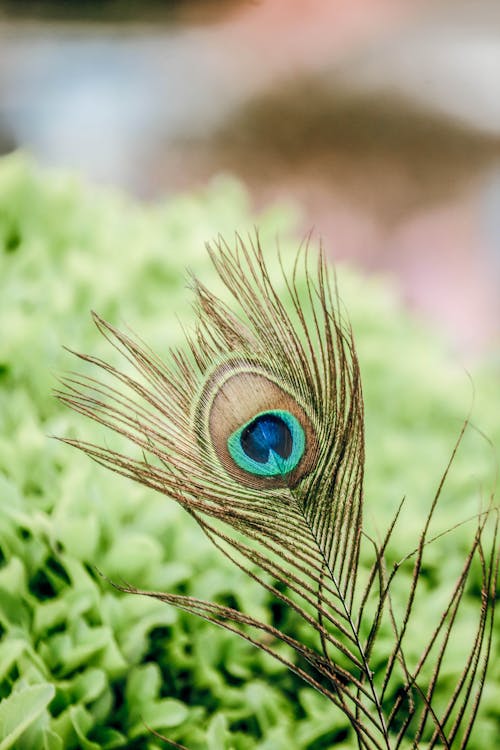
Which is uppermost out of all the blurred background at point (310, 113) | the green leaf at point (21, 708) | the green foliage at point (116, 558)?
the blurred background at point (310, 113)

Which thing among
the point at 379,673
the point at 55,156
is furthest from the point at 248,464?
A: the point at 55,156

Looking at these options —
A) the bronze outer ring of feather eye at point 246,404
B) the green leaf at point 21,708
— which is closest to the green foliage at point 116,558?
the green leaf at point 21,708

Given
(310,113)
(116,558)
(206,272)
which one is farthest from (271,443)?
(310,113)

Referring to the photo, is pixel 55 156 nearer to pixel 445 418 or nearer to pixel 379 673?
pixel 445 418

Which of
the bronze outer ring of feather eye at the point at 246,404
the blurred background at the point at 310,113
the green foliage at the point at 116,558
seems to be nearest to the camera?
the bronze outer ring of feather eye at the point at 246,404

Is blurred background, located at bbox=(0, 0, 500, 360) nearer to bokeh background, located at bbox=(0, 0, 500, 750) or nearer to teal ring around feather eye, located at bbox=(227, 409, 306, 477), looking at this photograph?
bokeh background, located at bbox=(0, 0, 500, 750)

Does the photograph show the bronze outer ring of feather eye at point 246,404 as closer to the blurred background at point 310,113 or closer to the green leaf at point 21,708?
the green leaf at point 21,708

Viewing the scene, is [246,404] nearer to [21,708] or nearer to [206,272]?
[21,708]
